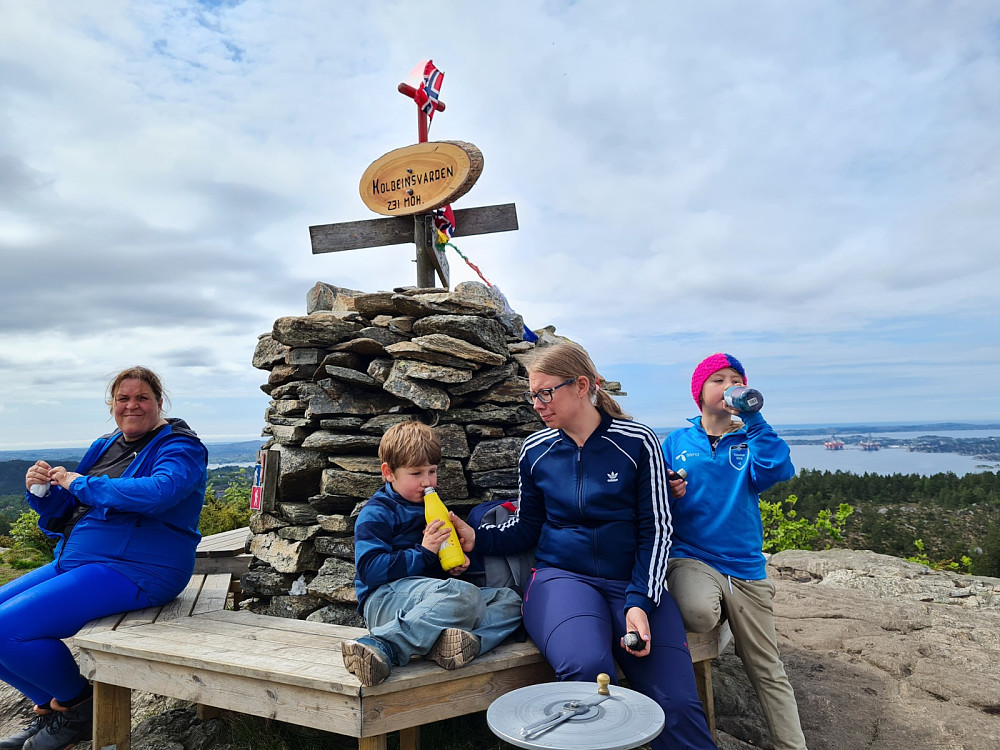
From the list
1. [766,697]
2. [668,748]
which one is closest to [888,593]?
[766,697]

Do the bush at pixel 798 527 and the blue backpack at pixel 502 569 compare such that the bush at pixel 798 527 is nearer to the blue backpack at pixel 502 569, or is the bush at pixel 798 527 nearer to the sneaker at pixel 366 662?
the blue backpack at pixel 502 569

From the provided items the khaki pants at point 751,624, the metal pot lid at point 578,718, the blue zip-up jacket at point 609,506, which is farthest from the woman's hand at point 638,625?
the khaki pants at point 751,624

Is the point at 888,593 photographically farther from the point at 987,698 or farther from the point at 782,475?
the point at 782,475

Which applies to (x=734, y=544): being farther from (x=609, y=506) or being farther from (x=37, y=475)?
(x=37, y=475)

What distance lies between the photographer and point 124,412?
3965mm

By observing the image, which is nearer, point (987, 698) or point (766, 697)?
point (766, 697)

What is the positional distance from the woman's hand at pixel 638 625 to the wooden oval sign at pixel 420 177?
11.8 feet

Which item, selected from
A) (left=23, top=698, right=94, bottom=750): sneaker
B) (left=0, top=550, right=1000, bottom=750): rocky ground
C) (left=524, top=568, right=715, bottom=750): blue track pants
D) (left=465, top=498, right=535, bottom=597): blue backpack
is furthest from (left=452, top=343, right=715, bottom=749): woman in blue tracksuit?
(left=23, top=698, right=94, bottom=750): sneaker

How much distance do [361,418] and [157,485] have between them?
1.42m

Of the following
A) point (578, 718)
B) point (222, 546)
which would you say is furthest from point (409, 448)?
point (222, 546)

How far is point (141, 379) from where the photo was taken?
4004 mm

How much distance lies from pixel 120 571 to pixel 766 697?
144 inches

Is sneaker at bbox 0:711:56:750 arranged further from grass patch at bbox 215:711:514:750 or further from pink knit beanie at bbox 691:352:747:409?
pink knit beanie at bbox 691:352:747:409

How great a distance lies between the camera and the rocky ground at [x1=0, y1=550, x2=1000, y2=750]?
4008 millimetres
